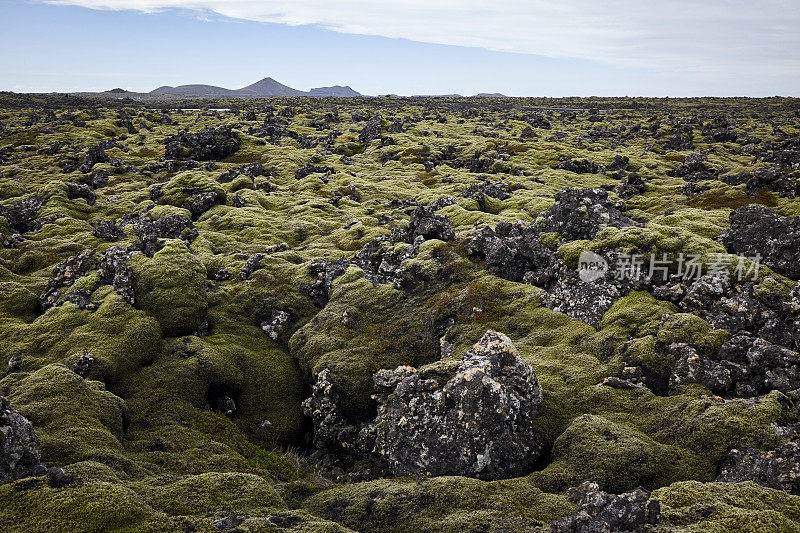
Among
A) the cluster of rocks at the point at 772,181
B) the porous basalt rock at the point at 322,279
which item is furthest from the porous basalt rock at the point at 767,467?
the cluster of rocks at the point at 772,181

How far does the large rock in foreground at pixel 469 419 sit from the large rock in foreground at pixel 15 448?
6816 millimetres

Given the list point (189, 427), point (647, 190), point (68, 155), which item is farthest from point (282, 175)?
point (189, 427)

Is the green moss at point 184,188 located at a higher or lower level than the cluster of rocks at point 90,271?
higher

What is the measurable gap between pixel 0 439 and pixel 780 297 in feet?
59.5

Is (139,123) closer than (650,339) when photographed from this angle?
No

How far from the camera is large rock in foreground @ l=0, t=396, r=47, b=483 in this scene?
689 cm

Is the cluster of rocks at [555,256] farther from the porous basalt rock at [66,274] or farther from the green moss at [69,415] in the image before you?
the porous basalt rock at [66,274]

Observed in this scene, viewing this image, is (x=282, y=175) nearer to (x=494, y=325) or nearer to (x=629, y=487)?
(x=494, y=325)

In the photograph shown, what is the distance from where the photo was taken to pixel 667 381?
1177cm

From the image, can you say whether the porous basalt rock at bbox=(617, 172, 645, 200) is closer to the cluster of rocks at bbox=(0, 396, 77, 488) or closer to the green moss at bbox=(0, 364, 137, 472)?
the green moss at bbox=(0, 364, 137, 472)

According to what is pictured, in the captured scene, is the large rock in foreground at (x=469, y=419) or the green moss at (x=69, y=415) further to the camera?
the large rock in foreground at (x=469, y=419)

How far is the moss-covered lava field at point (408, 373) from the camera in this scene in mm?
7730

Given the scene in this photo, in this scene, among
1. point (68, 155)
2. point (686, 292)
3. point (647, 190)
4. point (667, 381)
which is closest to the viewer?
point (667, 381)

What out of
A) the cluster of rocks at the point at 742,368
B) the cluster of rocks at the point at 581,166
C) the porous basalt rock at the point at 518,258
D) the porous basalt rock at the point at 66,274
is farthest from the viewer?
the cluster of rocks at the point at 581,166
